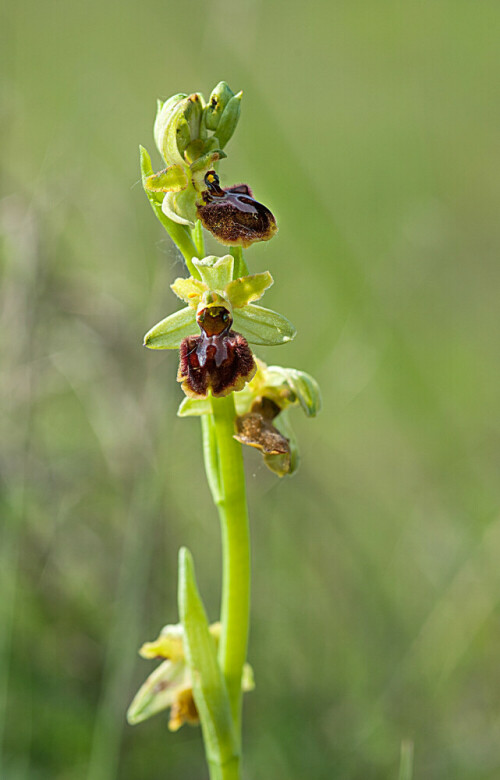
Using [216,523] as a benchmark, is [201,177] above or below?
above

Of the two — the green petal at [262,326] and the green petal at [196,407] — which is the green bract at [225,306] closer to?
the green petal at [262,326]

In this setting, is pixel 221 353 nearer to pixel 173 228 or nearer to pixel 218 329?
pixel 218 329

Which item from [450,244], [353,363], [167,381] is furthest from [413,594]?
[450,244]

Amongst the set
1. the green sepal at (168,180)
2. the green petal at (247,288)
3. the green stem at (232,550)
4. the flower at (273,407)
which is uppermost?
the green sepal at (168,180)

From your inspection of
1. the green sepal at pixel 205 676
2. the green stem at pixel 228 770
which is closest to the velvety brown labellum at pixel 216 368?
the green sepal at pixel 205 676

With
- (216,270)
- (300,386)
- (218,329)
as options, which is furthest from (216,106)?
(300,386)

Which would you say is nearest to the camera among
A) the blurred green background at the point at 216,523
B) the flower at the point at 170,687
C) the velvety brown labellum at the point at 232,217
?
the velvety brown labellum at the point at 232,217
